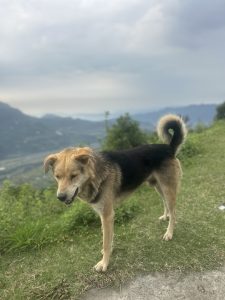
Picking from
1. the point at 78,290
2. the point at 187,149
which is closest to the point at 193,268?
the point at 78,290

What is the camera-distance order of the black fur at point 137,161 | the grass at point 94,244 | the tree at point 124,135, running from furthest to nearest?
the tree at point 124,135
the black fur at point 137,161
the grass at point 94,244

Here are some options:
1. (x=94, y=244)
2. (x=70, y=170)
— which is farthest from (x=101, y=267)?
(x=70, y=170)

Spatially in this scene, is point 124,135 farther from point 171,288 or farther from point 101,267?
point 171,288

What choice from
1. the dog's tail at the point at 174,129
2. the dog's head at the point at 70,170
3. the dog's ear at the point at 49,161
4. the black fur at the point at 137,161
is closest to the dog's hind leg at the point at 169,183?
the black fur at the point at 137,161

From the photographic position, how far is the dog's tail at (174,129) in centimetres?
863

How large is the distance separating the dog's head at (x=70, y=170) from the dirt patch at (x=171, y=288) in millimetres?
1597

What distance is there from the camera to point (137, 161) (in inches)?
319

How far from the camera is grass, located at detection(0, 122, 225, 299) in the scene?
730cm

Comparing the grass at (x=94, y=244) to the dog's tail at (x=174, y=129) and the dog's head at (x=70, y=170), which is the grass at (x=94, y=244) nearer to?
the dog's head at (x=70, y=170)

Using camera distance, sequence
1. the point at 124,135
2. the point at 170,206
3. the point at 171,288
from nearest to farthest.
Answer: the point at 171,288
the point at 170,206
the point at 124,135

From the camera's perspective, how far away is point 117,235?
8.88 meters

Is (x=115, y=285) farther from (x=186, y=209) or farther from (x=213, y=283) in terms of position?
(x=186, y=209)

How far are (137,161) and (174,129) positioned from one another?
43.6 inches

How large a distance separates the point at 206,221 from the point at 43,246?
3.34m
